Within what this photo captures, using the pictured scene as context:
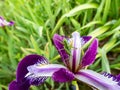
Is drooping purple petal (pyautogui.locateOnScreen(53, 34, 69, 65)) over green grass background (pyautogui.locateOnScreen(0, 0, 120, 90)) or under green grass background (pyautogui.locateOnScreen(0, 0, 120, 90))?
under

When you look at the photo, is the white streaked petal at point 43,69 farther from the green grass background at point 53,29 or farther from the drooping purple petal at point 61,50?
the green grass background at point 53,29

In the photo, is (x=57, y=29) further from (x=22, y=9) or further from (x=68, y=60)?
(x=68, y=60)

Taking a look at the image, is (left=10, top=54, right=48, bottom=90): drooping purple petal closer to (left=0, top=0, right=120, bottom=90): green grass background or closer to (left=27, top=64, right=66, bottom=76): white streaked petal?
(left=27, top=64, right=66, bottom=76): white streaked petal

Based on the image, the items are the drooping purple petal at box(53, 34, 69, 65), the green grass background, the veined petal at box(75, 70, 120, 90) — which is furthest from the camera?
the green grass background

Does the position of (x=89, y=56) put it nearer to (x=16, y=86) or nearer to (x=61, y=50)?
(x=61, y=50)

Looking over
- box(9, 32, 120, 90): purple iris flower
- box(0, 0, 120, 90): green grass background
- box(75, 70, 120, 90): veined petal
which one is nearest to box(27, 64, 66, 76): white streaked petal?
box(9, 32, 120, 90): purple iris flower

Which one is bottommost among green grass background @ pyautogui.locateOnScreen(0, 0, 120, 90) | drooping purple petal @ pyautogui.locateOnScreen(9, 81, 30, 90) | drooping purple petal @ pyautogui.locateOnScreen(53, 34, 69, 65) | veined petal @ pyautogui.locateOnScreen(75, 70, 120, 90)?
veined petal @ pyautogui.locateOnScreen(75, 70, 120, 90)

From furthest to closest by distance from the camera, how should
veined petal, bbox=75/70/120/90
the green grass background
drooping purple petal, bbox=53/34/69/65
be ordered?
the green grass background, drooping purple petal, bbox=53/34/69/65, veined petal, bbox=75/70/120/90

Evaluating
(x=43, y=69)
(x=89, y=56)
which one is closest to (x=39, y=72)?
(x=43, y=69)
